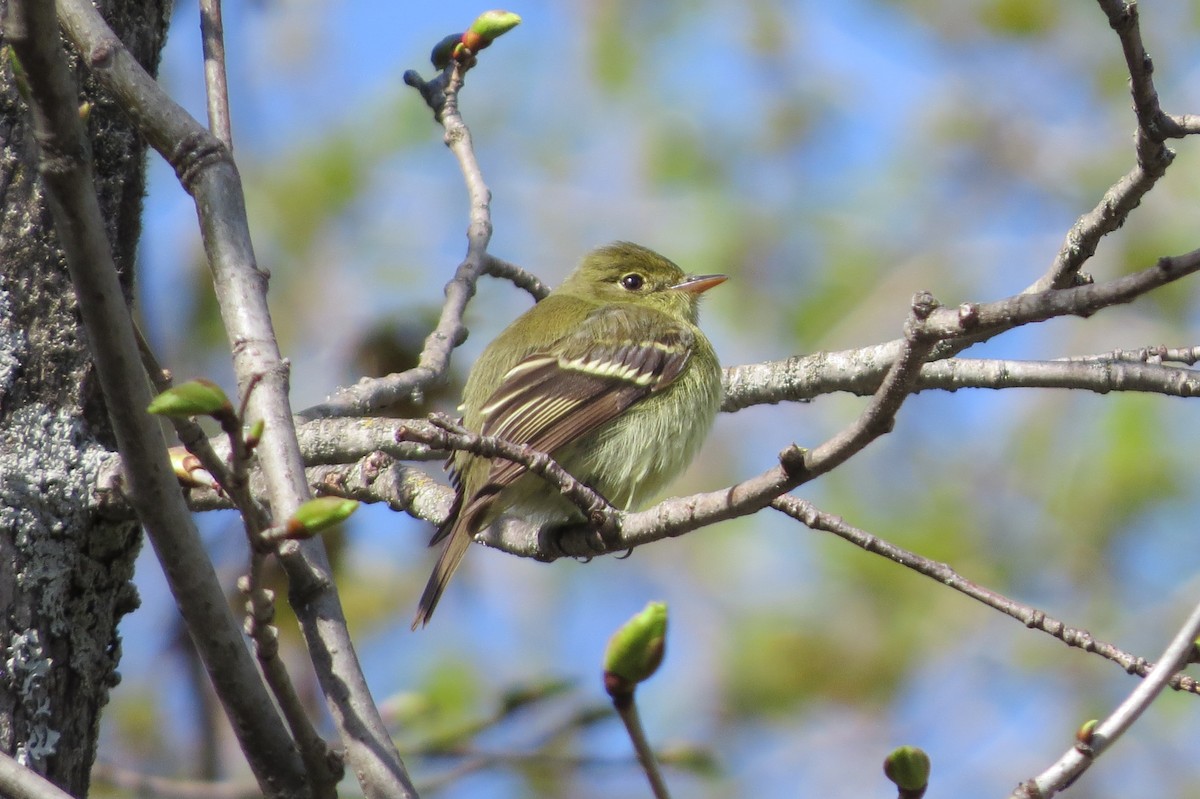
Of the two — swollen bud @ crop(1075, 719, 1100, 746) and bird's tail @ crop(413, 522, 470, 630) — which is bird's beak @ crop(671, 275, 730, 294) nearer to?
bird's tail @ crop(413, 522, 470, 630)

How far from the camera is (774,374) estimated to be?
402cm

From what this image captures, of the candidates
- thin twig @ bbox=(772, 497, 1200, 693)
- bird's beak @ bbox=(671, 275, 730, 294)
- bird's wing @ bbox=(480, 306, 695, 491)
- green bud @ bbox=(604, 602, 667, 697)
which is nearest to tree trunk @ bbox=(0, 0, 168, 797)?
bird's wing @ bbox=(480, 306, 695, 491)

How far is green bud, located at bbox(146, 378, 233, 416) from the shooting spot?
5.61 ft

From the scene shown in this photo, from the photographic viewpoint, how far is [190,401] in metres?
1.72

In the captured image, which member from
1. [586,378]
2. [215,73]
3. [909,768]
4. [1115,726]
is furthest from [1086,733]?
[586,378]

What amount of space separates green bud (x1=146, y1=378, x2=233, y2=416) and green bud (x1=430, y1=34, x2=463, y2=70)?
281cm

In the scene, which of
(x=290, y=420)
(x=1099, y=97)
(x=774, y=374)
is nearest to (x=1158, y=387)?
(x=774, y=374)

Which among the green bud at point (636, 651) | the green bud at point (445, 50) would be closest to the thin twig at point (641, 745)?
the green bud at point (636, 651)

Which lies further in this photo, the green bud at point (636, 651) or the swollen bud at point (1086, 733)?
the swollen bud at point (1086, 733)

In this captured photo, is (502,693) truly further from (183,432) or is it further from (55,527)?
(183,432)

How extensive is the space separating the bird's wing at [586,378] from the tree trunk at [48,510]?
1.47 m

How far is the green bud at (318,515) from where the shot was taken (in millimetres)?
1794

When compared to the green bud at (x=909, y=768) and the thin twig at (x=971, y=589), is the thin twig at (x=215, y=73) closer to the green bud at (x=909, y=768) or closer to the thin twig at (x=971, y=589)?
the thin twig at (x=971, y=589)

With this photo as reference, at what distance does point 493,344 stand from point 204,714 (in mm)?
1902
